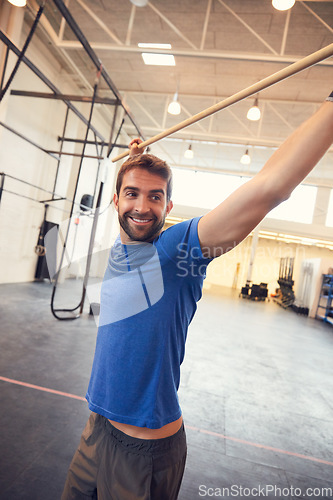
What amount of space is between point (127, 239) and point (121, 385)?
0.46 m

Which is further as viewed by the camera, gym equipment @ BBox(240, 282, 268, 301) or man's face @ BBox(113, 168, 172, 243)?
gym equipment @ BBox(240, 282, 268, 301)

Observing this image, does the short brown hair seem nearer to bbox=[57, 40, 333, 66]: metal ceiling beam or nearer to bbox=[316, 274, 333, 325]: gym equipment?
bbox=[57, 40, 333, 66]: metal ceiling beam

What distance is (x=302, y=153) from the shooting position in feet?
2.18

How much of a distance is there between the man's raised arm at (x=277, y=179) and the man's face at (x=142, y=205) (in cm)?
27

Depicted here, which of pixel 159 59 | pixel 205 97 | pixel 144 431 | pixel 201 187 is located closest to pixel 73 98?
pixel 159 59

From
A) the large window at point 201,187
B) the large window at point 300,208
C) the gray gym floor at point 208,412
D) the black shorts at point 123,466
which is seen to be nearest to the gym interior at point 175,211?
the gray gym floor at point 208,412

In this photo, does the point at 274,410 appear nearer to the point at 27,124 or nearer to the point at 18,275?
the point at 18,275

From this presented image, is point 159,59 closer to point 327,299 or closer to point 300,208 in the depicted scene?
point 327,299

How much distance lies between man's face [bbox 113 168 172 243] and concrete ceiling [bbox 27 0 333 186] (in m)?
5.97

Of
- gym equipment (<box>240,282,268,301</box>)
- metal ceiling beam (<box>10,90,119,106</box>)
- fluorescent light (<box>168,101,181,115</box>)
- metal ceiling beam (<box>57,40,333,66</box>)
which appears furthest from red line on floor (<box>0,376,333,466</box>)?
gym equipment (<box>240,282,268,301</box>)

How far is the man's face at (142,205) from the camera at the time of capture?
970mm

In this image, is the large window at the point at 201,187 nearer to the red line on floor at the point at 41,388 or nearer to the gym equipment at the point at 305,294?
the gym equipment at the point at 305,294

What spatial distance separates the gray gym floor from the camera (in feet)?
6.25

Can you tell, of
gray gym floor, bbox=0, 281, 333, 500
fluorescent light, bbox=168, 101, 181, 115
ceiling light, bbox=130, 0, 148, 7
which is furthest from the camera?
fluorescent light, bbox=168, 101, 181, 115
